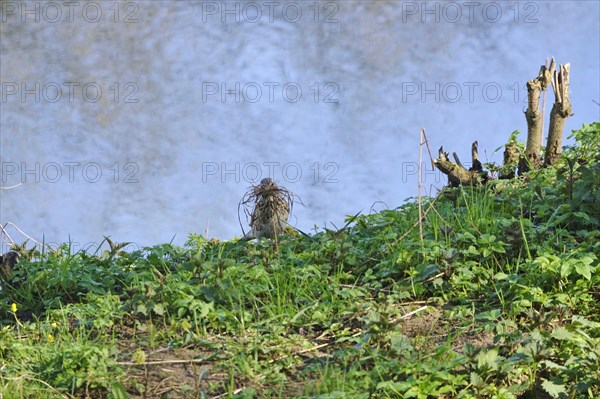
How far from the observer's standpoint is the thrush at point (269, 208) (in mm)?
7559

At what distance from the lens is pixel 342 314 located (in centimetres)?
530

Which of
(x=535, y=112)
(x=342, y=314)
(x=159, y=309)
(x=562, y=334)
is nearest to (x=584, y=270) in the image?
(x=562, y=334)

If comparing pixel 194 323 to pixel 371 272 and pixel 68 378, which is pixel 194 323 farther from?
pixel 371 272

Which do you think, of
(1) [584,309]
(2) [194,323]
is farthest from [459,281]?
(2) [194,323]

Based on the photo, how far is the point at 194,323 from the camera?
5.23m

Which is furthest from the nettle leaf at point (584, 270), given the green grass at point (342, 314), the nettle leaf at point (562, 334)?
the nettle leaf at point (562, 334)

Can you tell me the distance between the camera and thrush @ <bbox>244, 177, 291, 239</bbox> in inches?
298

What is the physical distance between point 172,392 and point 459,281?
86.3 inches

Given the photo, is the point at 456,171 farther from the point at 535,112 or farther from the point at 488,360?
the point at 488,360

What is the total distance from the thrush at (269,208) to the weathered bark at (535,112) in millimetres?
3836

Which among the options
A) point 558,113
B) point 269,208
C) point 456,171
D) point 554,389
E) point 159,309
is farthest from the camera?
point 558,113

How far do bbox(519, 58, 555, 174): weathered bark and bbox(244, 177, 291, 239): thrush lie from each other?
3.84m

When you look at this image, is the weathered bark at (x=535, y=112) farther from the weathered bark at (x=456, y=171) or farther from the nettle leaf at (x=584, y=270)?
the nettle leaf at (x=584, y=270)

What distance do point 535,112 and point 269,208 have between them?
4449 mm
